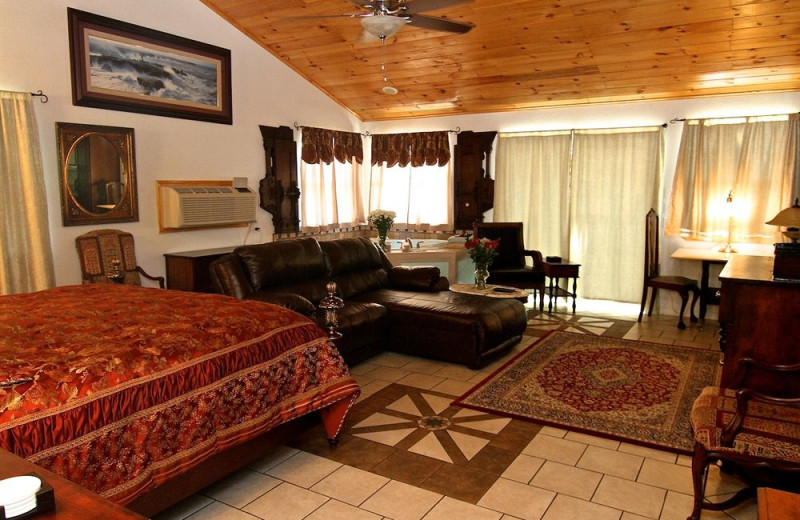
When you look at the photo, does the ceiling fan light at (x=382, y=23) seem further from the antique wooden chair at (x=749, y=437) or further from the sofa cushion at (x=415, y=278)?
the antique wooden chair at (x=749, y=437)

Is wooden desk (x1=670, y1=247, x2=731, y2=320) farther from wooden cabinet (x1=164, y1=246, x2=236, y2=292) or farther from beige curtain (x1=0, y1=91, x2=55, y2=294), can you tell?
beige curtain (x1=0, y1=91, x2=55, y2=294)

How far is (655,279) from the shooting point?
6086 millimetres

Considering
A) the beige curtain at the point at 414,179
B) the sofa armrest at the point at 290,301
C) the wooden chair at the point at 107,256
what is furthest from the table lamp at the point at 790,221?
the wooden chair at the point at 107,256

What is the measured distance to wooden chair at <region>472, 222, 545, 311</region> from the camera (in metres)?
6.61

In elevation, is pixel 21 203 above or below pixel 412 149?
below

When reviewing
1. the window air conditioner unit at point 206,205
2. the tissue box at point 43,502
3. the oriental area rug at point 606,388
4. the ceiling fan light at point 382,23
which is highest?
the ceiling fan light at point 382,23

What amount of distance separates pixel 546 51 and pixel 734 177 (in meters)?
2.45

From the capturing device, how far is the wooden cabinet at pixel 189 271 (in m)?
5.37

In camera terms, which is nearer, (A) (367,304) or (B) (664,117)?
(A) (367,304)

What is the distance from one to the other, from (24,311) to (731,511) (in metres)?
3.52

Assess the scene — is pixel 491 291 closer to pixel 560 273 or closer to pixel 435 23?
pixel 560 273

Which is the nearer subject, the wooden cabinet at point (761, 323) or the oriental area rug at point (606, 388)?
the wooden cabinet at point (761, 323)

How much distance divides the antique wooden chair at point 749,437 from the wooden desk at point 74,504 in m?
2.19

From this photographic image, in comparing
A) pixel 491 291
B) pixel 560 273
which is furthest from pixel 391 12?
pixel 560 273
